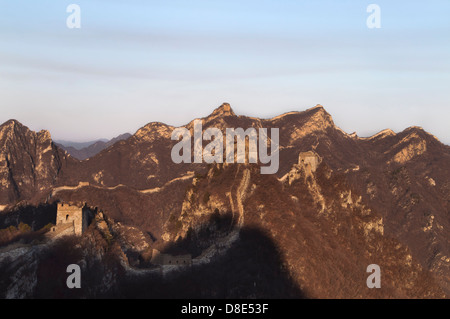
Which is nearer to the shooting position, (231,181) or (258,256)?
(258,256)
